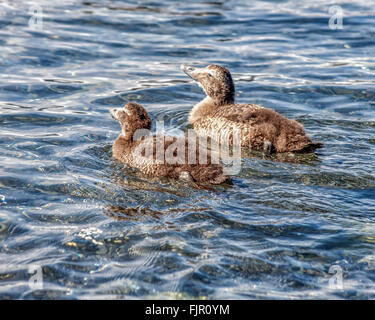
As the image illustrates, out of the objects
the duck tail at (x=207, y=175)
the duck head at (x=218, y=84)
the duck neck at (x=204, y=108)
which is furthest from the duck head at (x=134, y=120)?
the duck head at (x=218, y=84)

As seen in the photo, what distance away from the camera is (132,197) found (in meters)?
7.03

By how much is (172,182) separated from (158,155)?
1.31 ft

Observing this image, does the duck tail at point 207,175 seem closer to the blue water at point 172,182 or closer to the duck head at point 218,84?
the blue water at point 172,182

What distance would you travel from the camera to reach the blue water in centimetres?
544

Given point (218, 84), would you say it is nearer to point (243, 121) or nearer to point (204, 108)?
point (204, 108)

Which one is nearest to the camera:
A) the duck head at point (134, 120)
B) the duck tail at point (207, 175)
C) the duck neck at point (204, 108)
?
the duck tail at point (207, 175)

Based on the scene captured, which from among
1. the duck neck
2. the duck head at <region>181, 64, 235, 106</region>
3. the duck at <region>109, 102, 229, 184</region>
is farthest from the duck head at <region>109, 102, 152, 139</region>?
the duck head at <region>181, 64, 235, 106</region>

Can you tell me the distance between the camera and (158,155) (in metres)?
7.55

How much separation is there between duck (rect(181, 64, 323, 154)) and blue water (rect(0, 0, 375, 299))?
251 millimetres

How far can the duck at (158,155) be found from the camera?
7.34m

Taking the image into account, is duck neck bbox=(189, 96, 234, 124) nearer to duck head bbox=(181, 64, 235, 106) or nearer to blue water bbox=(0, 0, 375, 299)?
duck head bbox=(181, 64, 235, 106)

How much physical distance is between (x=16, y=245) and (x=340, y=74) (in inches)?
339

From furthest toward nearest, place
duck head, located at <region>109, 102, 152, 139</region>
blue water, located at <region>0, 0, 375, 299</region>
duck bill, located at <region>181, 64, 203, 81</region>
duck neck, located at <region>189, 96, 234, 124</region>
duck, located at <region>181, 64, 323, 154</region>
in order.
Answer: duck bill, located at <region>181, 64, 203, 81</region>, duck neck, located at <region>189, 96, 234, 124</region>, duck, located at <region>181, 64, 323, 154</region>, duck head, located at <region>109, 102, 152, 139</region>, blue water, located at <region>0, 0, 375, 299</region>

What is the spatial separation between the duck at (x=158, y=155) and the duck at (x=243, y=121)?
3.83ft
